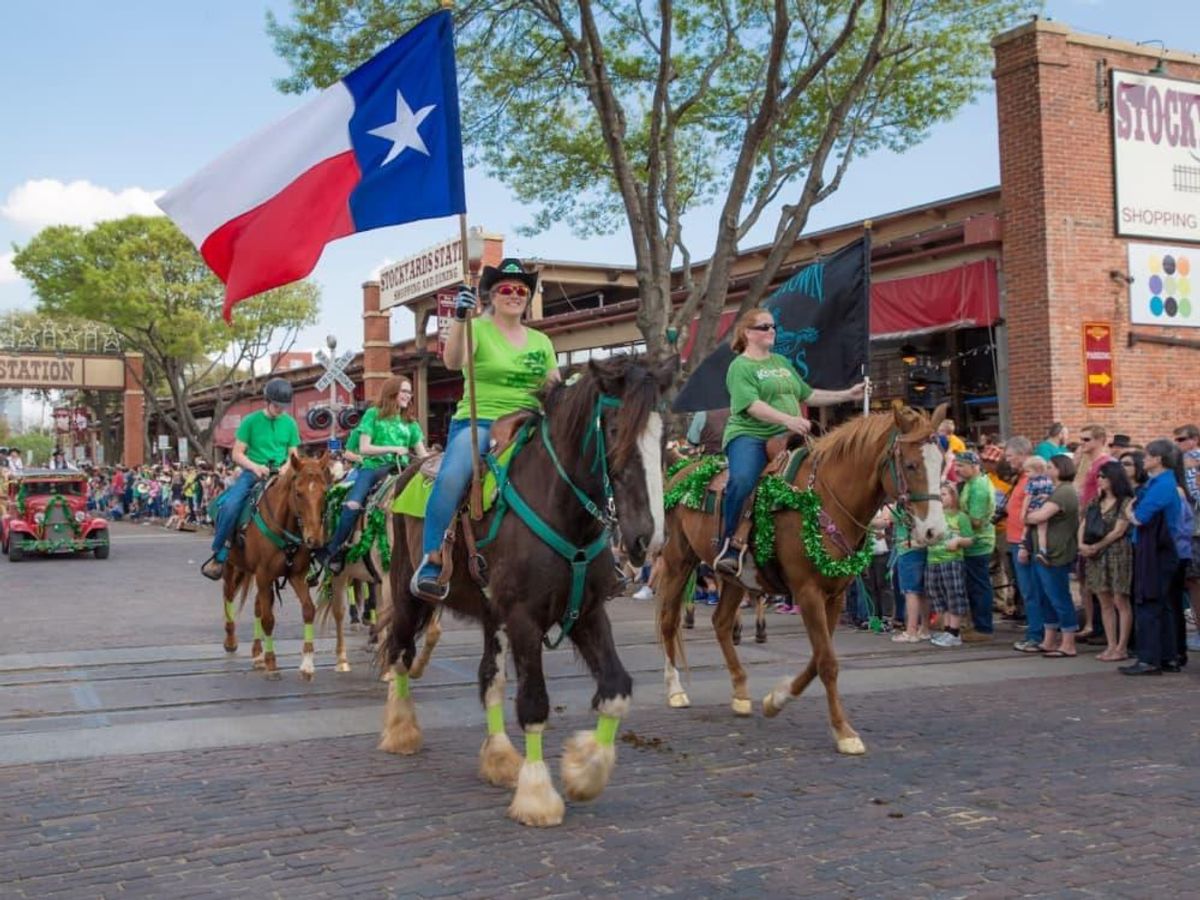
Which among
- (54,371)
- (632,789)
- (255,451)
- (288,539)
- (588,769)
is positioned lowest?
(632,789)

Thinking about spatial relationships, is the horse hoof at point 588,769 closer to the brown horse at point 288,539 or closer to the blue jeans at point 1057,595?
the brown horse at point 288,539

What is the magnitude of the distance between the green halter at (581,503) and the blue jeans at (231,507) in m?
4.96

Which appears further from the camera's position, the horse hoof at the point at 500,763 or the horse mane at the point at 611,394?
the horse hoof at the point at 500,763

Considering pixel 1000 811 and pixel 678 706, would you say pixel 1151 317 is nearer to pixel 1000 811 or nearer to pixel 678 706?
pixel 678 706

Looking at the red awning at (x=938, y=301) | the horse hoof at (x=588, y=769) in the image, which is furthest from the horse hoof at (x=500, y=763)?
the red awning at (x=938, y=301)

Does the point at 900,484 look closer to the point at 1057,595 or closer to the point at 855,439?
the point at 855,439

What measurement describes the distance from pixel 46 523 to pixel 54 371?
115 ft

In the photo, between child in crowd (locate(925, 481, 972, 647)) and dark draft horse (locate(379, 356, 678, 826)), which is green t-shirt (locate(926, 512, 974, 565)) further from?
dark draft horse (locate(379, 356, 678, 826))

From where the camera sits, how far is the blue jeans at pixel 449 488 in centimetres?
625

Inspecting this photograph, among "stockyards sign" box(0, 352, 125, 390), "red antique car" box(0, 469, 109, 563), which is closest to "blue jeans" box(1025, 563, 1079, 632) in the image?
"red antique car" box(0, 469, 109, 563)

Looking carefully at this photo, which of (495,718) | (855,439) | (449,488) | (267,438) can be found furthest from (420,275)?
(495,718)

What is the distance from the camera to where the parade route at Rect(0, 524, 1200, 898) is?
477 cm

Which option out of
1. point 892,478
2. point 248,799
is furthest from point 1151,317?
point 248,799

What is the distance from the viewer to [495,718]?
6.19 metres
